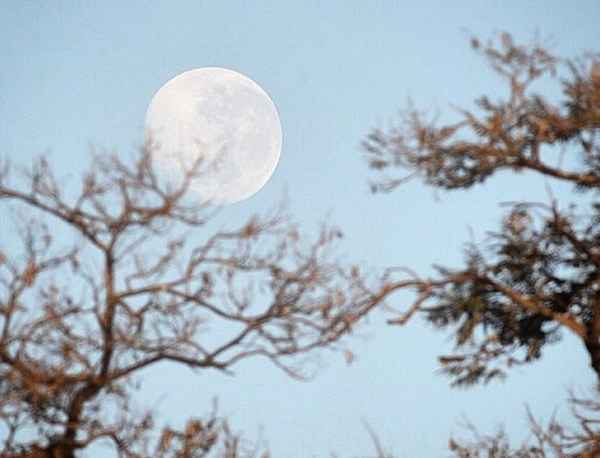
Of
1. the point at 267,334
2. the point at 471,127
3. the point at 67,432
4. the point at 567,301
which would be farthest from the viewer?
the point at 471,127

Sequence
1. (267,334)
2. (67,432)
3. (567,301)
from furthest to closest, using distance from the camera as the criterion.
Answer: (567,301) → (267,334) → (67,432)

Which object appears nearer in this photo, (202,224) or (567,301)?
(202,224)

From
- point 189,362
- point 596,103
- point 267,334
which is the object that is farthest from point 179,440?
point 596,103

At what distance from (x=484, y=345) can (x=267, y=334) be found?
3.34 meters

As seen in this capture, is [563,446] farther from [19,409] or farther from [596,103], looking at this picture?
[19,409]

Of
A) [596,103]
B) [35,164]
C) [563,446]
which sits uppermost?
[35,164]

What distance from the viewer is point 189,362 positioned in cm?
732

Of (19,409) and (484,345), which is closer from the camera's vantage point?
(19,409)

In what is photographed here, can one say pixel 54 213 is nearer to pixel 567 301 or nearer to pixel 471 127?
pixel 471 127

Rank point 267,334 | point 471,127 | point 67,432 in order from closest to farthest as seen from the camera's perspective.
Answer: point 67,432 → point 267,334 → point 471,127

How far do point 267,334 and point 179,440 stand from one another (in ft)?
8.33

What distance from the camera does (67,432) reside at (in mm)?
7047

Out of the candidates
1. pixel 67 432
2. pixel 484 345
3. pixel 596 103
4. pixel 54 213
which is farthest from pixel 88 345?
pixel 596 103

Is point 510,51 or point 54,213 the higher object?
point 510,51
